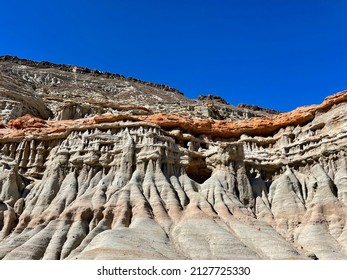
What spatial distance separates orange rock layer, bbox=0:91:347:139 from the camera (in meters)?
47.2

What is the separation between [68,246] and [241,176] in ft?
63.2

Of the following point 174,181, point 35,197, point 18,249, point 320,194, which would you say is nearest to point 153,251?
point 18,249

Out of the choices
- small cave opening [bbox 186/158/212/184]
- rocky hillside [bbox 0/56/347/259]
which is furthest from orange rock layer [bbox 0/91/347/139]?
small cave opening [bbox 186/158/212/184]

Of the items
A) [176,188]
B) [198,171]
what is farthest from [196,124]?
[176,188]

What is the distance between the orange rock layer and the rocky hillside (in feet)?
0.46

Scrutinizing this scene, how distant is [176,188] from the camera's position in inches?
1487

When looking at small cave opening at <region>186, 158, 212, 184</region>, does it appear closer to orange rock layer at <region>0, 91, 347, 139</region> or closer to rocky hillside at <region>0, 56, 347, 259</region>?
rocky hillside at <region>0, 56, 347, 259</region>

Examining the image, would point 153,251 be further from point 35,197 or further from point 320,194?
point 320,194

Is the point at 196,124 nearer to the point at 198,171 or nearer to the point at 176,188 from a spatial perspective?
the point at 198,171

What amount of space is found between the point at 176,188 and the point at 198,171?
22.7 ft

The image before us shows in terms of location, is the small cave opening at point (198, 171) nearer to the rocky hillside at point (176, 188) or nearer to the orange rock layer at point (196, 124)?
the rocky hillside at point (176, 188)

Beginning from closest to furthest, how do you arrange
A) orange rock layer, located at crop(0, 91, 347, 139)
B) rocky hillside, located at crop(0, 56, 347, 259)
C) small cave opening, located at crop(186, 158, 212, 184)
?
rocky hillside, located at crop(0, 56, 347, 259) → small cave opening, located at crop(186, 158, 212, 184) → orange rock layer, located at crop(0, 91, 347, 139)

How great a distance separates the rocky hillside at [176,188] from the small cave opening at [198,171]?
0.12m

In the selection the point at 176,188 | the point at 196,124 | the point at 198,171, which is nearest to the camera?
the point at 176,188
